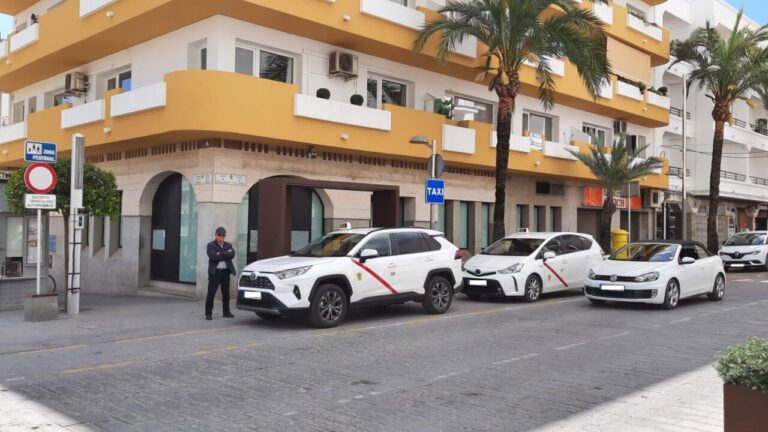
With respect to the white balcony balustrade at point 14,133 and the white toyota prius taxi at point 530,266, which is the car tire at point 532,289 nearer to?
the white toyota prius taxi at point 530,266

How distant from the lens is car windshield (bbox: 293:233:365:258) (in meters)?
12.1

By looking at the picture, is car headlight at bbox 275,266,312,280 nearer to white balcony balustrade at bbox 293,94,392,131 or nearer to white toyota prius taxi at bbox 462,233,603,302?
white toyota prius taxi at bbox 462,233,603,302

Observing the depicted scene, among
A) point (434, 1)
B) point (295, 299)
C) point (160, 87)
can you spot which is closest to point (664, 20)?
point (434, 1)

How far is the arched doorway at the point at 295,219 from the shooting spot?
17797mm

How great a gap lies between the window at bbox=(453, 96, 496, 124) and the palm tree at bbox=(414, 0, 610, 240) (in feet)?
6.60

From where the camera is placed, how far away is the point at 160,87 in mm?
15938

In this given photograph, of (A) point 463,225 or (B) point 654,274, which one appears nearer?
(B) point 654,274

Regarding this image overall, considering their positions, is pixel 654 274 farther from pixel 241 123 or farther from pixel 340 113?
pixel 241 123

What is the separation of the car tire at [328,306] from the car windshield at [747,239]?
23.7 meters

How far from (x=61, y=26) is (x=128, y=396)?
54.1 ft

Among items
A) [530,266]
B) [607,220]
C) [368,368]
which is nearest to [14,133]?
[530,266]

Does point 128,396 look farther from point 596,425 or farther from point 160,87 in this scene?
point 160,87

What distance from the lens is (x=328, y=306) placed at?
11445 millimetres

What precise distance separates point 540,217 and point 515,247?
1192 cm
